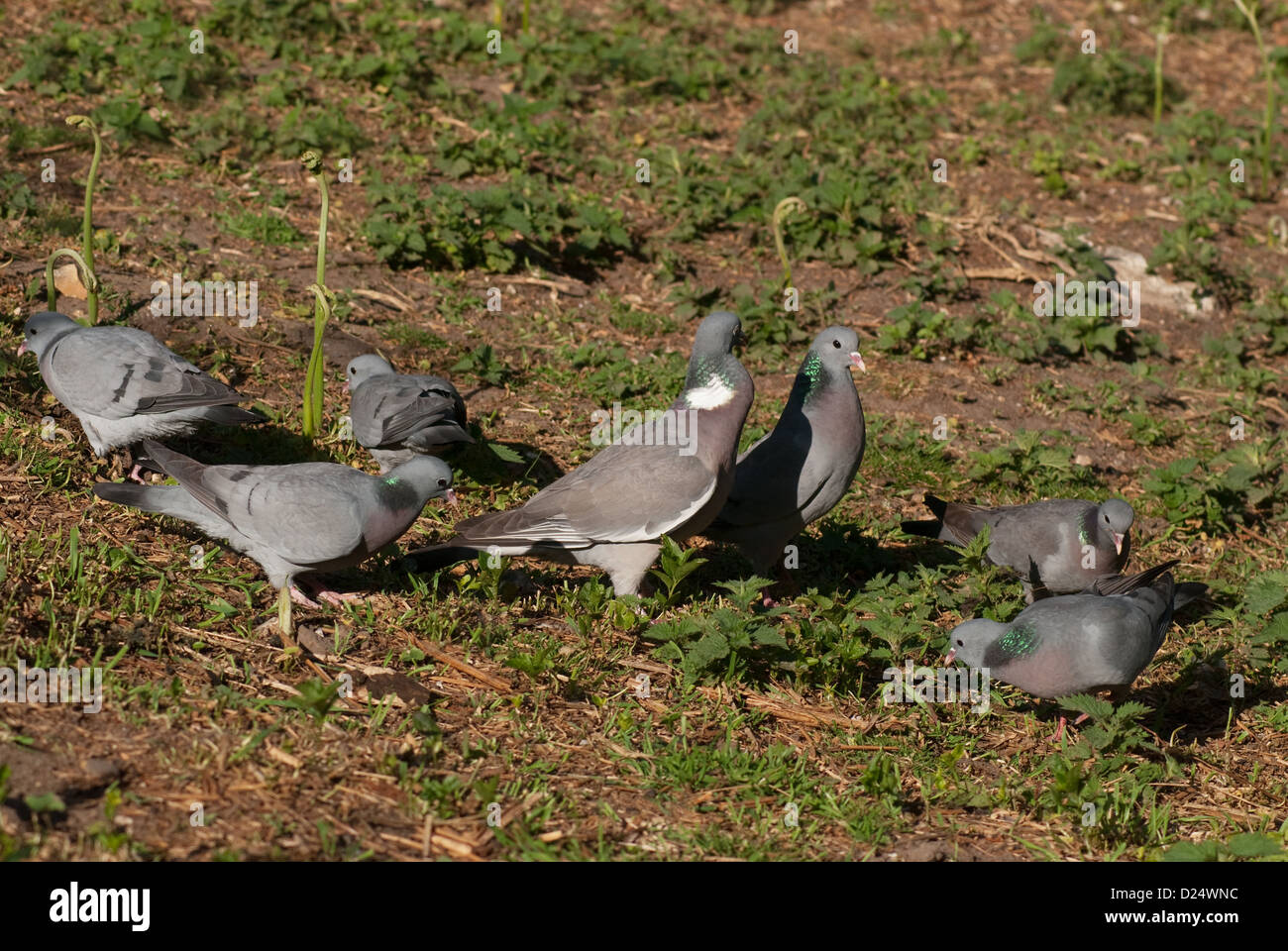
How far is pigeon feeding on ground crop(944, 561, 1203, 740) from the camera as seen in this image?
5.28 metres

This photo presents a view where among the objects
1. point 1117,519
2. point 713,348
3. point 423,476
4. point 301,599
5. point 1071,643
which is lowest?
point 1071,643

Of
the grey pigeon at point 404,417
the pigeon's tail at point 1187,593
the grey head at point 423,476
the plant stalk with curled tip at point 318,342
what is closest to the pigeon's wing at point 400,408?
the grey pigeon at point 404,417

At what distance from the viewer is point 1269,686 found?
617 cm

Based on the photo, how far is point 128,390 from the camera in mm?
6000

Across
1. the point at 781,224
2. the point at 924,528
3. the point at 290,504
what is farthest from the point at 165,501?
the point at 781,224

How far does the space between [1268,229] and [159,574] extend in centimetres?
944

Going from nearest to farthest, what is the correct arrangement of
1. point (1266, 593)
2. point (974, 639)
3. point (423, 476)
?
point (423, 476), point (974, 639), point (1266, 593)

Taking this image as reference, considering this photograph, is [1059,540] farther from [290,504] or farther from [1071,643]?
[290,504]

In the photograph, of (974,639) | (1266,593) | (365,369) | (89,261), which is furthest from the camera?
(365,369)

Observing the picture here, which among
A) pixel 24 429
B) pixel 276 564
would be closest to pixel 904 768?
pixel 276 564

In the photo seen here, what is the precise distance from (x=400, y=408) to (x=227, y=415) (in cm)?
82

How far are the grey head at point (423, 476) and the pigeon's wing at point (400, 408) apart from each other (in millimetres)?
764

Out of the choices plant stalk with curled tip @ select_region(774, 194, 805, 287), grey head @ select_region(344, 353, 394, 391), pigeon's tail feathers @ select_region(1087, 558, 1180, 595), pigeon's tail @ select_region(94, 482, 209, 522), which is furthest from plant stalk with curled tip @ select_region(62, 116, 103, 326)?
pigeon's tail feathers @ select_region(1087, 558, 1180, 595)

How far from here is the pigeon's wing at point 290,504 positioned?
17.3 ft
